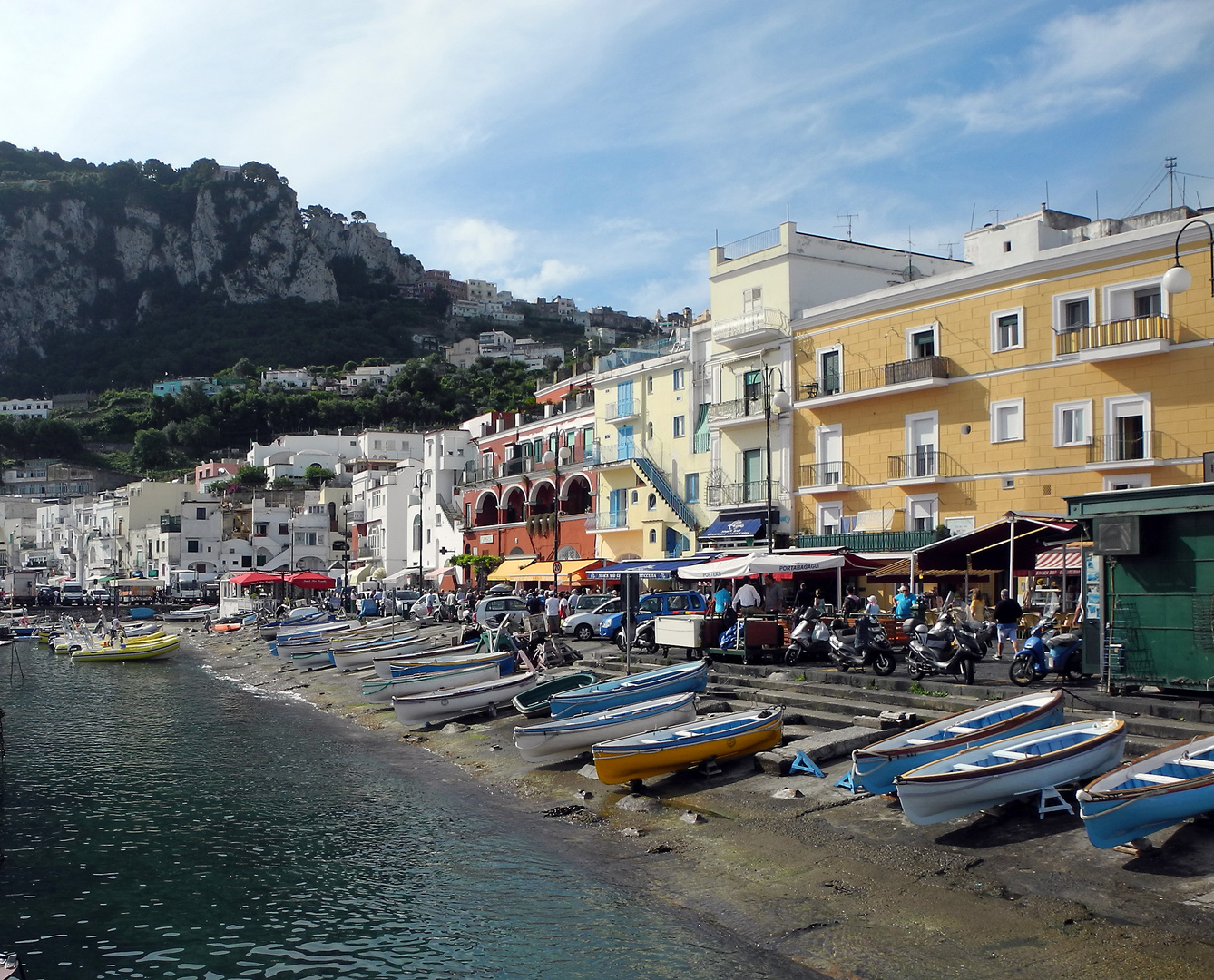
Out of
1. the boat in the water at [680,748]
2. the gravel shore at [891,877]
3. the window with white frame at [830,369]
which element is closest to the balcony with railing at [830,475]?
the window with white frame at [830,369]

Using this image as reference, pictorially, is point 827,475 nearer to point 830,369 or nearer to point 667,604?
point 830,369

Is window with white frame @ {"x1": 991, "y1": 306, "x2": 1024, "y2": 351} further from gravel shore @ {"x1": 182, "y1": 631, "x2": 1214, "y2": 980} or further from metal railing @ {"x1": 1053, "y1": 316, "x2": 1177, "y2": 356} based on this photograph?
gravel shore @ {"x1": 182, "y1": 631, "x2": 1214, "y2": 980}

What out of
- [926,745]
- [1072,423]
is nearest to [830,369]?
[1072,423]

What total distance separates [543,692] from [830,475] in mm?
18742

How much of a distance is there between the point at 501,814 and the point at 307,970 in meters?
5.57

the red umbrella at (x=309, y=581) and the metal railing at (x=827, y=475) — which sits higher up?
the metal railing at (x=827, y=475)

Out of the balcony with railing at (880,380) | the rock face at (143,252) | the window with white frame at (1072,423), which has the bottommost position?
the window with white frame at (1072,423)

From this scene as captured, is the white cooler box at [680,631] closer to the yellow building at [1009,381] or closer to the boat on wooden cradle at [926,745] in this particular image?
the boat on wooden cradle at [926,745]

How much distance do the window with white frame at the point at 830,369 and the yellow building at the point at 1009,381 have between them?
3.0 inches

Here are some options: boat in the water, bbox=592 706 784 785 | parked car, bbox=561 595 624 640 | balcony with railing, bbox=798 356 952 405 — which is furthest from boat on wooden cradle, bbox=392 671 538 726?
balcony with railing, bbox=798 356 952 405

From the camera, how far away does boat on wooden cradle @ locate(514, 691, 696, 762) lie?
1806 centimetres

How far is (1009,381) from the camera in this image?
1283 inches

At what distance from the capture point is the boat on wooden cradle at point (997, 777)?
11.6 metres

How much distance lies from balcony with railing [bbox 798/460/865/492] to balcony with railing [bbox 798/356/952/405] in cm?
241
